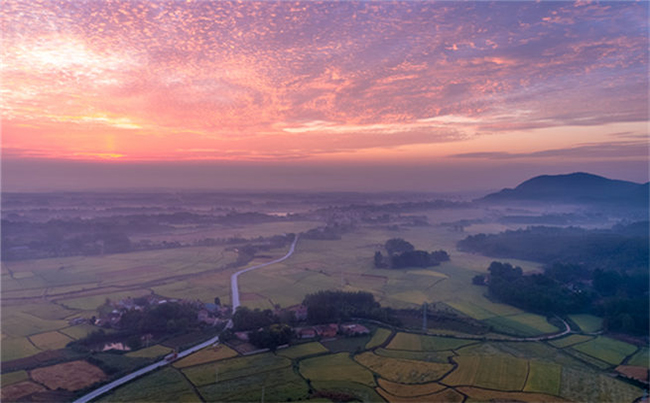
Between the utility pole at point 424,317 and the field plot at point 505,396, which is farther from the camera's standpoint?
the utility pole at point 424,317

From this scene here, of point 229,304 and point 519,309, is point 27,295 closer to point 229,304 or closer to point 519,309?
point 229,304

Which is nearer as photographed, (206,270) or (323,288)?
(323,288)

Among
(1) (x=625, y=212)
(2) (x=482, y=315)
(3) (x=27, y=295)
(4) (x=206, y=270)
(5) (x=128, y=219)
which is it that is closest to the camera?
(2) (x=482, y=315)

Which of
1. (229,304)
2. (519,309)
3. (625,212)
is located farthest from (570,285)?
(625,212)

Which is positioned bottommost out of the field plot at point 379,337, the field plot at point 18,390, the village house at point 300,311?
the field plot at point 379,337

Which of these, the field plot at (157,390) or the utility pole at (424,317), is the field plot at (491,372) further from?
the field plot at (157,390)

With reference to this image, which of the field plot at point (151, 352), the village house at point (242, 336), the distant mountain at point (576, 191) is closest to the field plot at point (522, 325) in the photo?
the village house at point (242, 336)

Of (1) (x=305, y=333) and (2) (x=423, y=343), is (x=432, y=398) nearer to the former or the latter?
(2) (x=423, y=343)
